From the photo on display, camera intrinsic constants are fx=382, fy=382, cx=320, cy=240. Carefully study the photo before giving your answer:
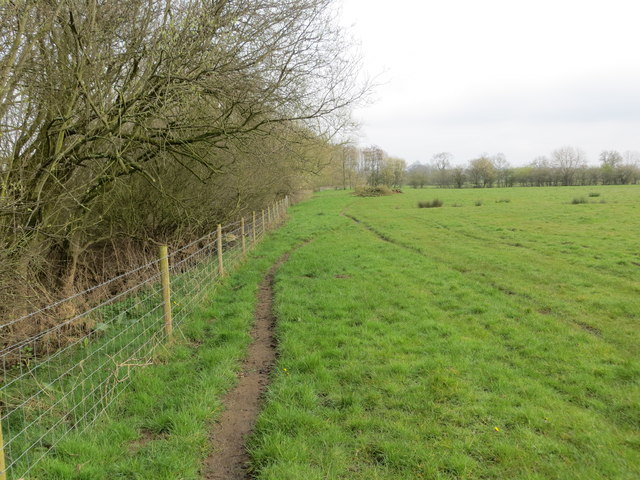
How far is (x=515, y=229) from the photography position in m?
18.5

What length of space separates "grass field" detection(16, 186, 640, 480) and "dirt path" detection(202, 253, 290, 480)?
0.11 m

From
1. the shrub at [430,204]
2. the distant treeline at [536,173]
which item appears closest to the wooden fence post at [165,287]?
the shrub at [430,204]

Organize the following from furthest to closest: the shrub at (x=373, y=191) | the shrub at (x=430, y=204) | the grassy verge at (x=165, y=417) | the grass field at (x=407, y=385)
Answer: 1. the shrub at (x=373, y=191)
2. the shrub at (x=430, y=204)
3. the grass field at (x=407, y=385)
4. the grassy verge at (x=165, y=417)

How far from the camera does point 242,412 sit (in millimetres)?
4031

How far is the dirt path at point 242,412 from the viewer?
3.25 m

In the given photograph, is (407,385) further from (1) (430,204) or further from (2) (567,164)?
(2) (567,164)

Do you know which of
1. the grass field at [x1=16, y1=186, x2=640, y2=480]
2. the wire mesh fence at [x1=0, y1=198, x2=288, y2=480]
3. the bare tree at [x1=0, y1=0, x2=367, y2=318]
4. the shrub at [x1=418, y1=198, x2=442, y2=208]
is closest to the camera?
the grass field at [x1=16, y1=186, x2=640, y2=480]

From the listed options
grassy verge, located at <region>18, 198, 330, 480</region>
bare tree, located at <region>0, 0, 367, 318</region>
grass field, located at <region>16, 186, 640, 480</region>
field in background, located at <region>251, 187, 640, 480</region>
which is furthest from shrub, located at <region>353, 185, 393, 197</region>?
grassy verge, located at <region>18, 198, 330, 480</region>

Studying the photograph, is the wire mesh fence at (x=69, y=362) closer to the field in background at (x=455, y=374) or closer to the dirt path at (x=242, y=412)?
the dirt path at (x=242, y=412)

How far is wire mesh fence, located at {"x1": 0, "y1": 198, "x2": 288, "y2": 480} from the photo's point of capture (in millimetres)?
3467

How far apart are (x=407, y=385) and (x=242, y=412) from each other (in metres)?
1.90

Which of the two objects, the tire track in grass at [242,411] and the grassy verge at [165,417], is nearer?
the grassy verge at [165,417]

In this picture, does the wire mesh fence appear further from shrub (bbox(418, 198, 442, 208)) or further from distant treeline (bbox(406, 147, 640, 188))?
distant treeline (bbox(406, 147, 640, 188))

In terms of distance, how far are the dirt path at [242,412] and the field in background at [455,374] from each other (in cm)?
15
